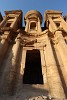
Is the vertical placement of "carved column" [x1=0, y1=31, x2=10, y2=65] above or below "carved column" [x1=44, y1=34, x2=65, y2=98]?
above

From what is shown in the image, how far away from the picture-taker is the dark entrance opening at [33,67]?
1225 cm

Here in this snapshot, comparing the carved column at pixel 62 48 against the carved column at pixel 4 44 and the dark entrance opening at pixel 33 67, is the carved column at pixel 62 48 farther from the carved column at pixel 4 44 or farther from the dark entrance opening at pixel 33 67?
the carved column at pixel 4 44

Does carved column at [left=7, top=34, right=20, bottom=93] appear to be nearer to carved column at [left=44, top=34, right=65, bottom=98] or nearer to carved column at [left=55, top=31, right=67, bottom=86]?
carved column at [left=44, top=34, right=65, bottom=98]

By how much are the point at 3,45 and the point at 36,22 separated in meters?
10.9

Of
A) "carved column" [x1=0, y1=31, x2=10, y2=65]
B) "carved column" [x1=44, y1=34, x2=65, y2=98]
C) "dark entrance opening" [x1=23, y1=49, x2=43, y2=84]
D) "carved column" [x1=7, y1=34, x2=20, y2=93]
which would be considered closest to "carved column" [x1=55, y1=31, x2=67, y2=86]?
"carved column" [x1=44, y1=34, x2=65, y2=98]

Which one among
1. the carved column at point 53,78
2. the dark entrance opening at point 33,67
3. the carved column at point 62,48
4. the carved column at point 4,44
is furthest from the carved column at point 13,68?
the carved column at point 62,48

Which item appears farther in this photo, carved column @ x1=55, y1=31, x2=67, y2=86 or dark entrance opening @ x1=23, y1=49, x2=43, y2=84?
dark entrance opening @ x1=23, y1=49, x2=43, y2=84

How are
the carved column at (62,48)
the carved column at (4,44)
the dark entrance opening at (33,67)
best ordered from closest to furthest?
1. the carved column at (62,48)
2. the carved column at (4,44)
3. the dark entrance opening at (33,67)

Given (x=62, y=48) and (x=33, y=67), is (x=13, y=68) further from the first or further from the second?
(x=33, y=67)

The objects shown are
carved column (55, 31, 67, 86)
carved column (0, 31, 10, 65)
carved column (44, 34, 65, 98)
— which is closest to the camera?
carved column (44, 34, 65, 98)

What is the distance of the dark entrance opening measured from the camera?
12.2 metres

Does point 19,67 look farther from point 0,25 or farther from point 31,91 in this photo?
point 0,25

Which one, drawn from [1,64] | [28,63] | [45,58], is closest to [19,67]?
[1,64]

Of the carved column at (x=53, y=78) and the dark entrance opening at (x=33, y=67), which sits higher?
the dark entrance opening at (x=33, y=67)
